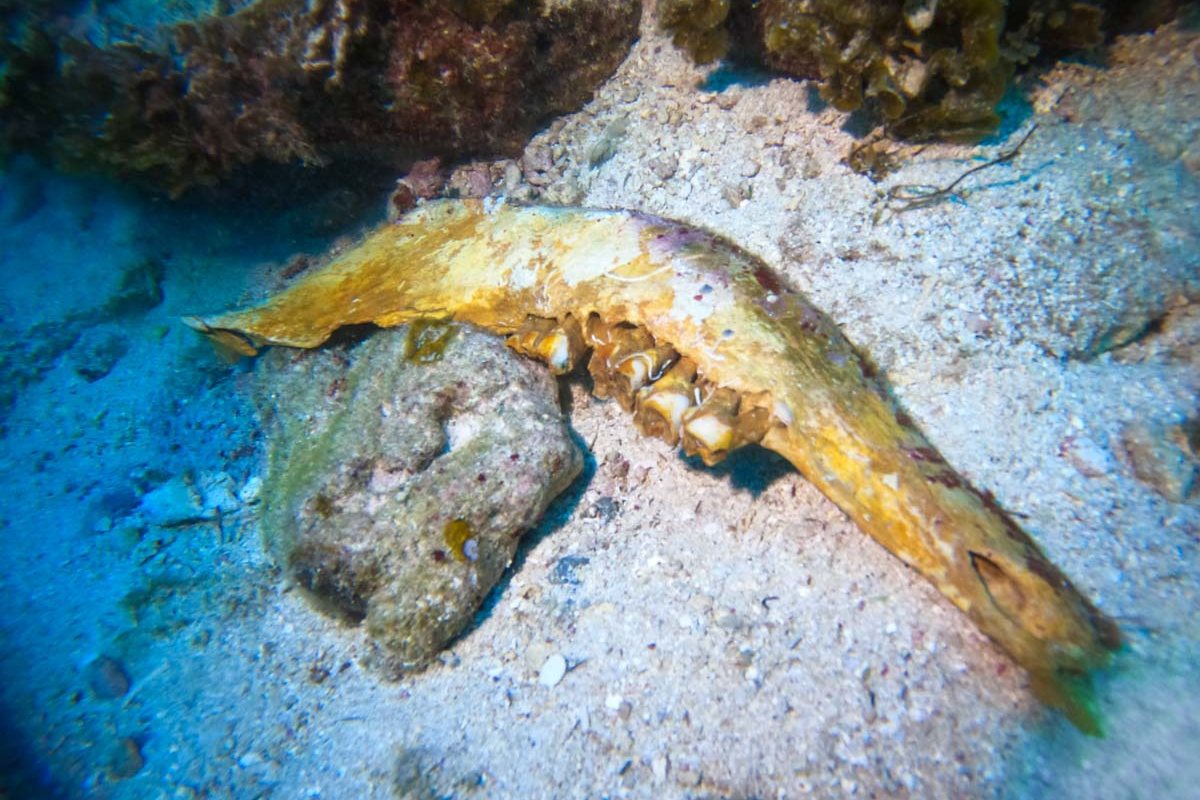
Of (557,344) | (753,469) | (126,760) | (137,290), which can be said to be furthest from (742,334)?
(137,290)

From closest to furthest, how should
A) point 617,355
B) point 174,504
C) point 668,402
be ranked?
point 668,402 < point 617,355 < point 174,504

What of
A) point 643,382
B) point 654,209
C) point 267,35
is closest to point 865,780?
point 643,382

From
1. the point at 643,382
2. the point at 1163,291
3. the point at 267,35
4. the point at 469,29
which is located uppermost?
the point at 469,29

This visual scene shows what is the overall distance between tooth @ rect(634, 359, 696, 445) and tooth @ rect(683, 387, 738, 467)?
0.32ft

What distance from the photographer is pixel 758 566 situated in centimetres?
261

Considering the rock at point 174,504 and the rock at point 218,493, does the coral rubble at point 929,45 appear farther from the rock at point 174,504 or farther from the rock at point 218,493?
the rock at point 174,504

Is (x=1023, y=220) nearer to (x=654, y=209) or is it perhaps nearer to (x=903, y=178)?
(x=903, y=178)

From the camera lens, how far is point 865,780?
6.41ft

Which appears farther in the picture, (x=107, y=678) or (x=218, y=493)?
(x=218, y=493)

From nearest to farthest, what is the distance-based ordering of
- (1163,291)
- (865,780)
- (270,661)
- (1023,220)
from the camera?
(865,780), (1163,291), (1023,220), (270,661)

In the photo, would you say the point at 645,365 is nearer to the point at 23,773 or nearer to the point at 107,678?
the point at 107,678

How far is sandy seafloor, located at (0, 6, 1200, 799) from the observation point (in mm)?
2068

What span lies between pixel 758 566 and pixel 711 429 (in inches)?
34.6

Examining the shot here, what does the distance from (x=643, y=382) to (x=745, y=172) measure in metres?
1.92
